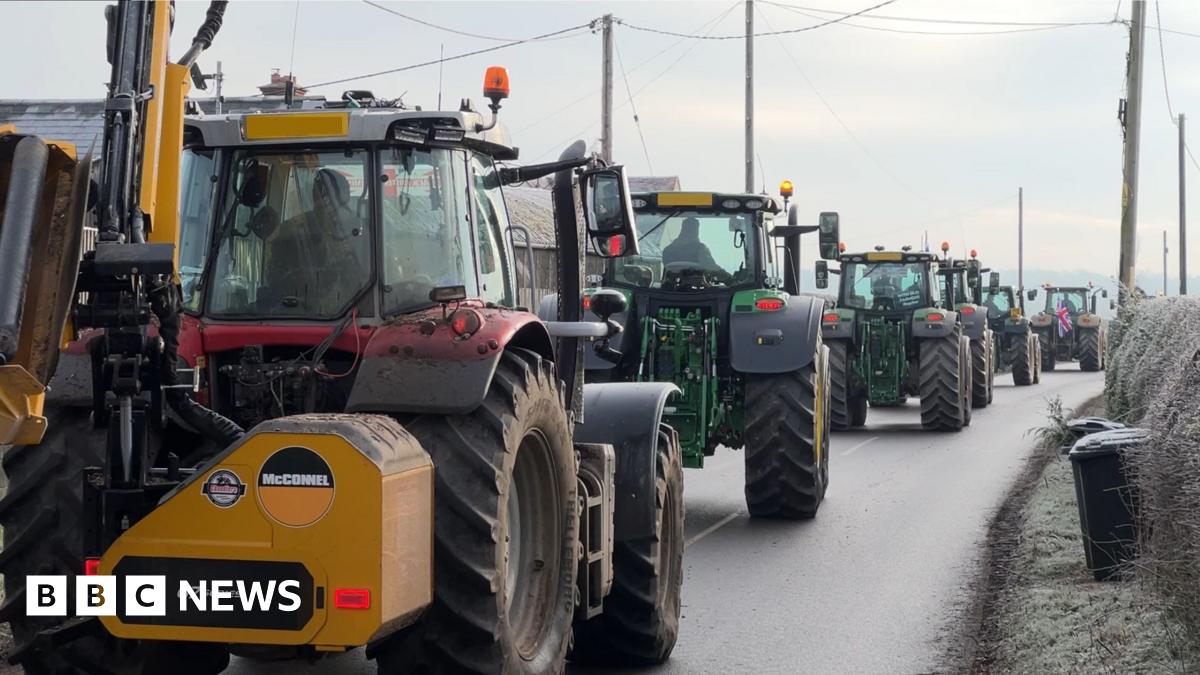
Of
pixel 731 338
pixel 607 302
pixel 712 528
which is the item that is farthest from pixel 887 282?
pixel 607 302

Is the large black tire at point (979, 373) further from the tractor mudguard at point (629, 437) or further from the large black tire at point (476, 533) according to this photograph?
the large black tire at point (476, 533)

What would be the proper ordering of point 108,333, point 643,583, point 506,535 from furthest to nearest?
1. point 643,583
2. point 506,535
3. point 108,333

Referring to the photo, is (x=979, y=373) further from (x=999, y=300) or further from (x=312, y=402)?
(x=312, y=402)

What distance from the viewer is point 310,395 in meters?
6.05

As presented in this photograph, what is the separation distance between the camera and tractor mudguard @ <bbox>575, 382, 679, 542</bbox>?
760 centimetres

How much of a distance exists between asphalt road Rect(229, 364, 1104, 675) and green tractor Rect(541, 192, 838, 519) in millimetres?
559

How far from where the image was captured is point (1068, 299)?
46.1 m

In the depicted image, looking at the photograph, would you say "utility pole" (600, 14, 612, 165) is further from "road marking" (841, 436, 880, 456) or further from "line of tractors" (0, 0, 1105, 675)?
"line of tractors" (0, 0, 1105, 675)

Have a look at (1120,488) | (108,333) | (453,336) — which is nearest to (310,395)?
(453,336)

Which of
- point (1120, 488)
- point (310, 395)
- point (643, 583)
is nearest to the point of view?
point (310, 395)

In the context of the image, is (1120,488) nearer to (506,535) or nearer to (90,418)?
(506,535)

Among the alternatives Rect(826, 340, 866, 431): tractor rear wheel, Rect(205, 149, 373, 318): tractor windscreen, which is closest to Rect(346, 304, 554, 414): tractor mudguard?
Rect(205, 149, 373, 318): tractor windscreen

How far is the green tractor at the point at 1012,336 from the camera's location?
34812 millimetres

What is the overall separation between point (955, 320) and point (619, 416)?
607 inches
